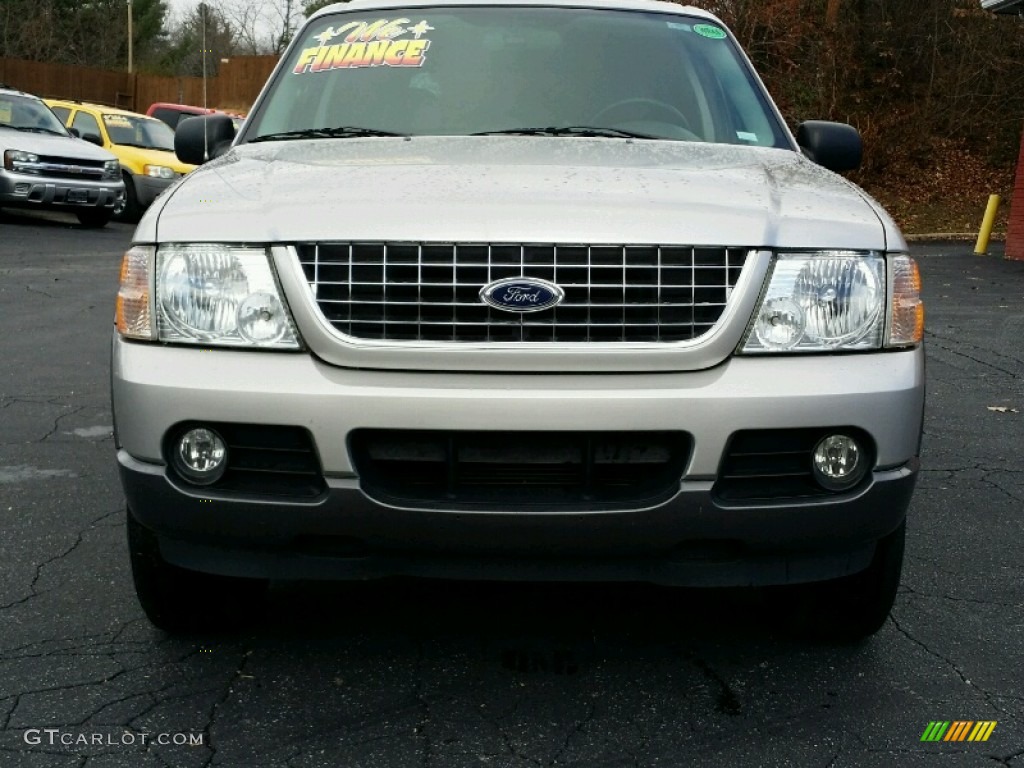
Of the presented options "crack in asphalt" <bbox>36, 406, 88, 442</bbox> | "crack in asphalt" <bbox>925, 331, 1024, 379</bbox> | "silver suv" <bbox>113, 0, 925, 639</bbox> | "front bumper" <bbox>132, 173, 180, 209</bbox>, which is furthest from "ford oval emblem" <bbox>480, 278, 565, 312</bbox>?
"front bumper" <bbox>132, 173, 180, 209</bbox>

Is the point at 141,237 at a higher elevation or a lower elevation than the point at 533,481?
higher

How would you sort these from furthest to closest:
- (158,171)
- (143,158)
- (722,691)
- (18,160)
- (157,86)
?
1. (157,86)
2. (143,158)
3. (158,171)
4. (18,160)
5. (722,691)

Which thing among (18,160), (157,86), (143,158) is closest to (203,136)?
(18,160)

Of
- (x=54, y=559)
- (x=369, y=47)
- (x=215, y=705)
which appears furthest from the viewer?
(x=369, y=47)

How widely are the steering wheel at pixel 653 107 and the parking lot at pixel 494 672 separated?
149 cm

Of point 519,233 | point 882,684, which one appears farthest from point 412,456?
point 882,684

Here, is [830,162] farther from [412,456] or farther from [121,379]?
[121,379]

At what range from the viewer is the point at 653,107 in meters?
4.33

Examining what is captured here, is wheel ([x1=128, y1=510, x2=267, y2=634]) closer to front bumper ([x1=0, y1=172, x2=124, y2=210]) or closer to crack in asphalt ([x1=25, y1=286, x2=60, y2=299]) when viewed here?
crack in asphalt ([x1=25, y1=286, x2=60, y2=299])

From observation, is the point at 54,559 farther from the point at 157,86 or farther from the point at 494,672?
the point at 157,86

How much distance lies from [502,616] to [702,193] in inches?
52.5

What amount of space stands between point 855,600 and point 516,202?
4.53ft

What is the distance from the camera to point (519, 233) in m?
2.93

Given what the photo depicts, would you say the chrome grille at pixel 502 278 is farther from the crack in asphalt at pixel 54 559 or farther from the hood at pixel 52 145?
the hood at pixel 52 145
